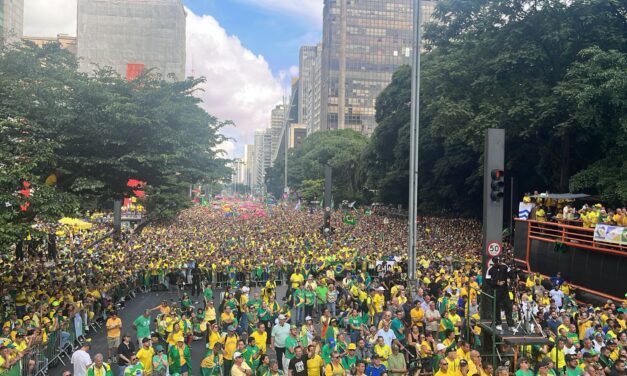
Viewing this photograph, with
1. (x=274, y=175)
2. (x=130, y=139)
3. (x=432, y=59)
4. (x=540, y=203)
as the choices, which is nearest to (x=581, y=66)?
(x=540, y=203)

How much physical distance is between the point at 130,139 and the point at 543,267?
18.8 meters

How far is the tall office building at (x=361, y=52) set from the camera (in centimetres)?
12850

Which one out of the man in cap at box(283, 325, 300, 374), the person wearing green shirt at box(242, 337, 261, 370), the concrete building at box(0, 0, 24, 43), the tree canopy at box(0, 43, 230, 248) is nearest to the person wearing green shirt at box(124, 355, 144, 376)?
the person wearing green shirt at box(242, 337, 261, 370)

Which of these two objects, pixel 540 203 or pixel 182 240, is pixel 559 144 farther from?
pixel 182 240

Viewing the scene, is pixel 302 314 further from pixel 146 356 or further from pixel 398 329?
pixel 146 356

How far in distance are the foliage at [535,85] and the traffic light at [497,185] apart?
532 inches

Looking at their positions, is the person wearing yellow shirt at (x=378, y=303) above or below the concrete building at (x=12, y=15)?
below

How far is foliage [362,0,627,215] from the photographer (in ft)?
83.7

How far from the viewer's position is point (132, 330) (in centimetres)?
1834

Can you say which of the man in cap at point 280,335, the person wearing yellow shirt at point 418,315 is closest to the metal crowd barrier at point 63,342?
the man in cap at point 280,335

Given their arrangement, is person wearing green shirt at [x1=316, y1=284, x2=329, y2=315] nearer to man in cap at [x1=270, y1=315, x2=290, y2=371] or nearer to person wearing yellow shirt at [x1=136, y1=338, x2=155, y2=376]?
man in cap at [x1=270, y1=315, x2=290, y2=371]

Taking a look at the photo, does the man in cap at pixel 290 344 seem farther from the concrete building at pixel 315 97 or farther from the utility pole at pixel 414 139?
the concrete building at pixel 315 97

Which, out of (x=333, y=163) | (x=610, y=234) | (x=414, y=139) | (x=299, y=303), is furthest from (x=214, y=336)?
(x=333, y=163)

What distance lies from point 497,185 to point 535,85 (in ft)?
61.8
